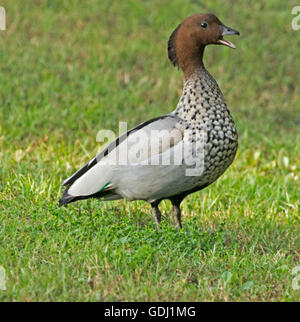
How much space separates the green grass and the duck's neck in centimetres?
82

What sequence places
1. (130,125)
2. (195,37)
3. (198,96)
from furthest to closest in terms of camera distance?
(130,125) < (195,37) < (198,96)

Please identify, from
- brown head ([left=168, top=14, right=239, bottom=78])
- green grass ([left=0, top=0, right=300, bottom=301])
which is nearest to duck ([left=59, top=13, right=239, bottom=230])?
brown head ([left=168, top=14, right=239, bottom=78])

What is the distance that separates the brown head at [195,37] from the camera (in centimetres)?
477

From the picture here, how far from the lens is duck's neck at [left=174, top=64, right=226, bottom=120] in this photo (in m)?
4.62

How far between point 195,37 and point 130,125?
2.87m

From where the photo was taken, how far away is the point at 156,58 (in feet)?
29.3

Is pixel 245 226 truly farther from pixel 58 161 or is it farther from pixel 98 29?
pixel 98 29

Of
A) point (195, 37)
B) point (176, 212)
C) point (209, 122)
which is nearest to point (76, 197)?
point (176, 212)

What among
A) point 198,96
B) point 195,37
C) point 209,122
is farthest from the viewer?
point 195,37

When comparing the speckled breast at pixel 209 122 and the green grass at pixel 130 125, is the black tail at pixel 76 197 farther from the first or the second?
the speckled breast at pixel 209 122

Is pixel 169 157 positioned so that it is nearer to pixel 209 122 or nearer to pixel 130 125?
pixel 209 122

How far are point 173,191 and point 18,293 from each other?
133 cm

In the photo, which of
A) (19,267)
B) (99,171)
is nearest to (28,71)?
(99,171)

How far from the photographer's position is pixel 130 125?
7.57 m
